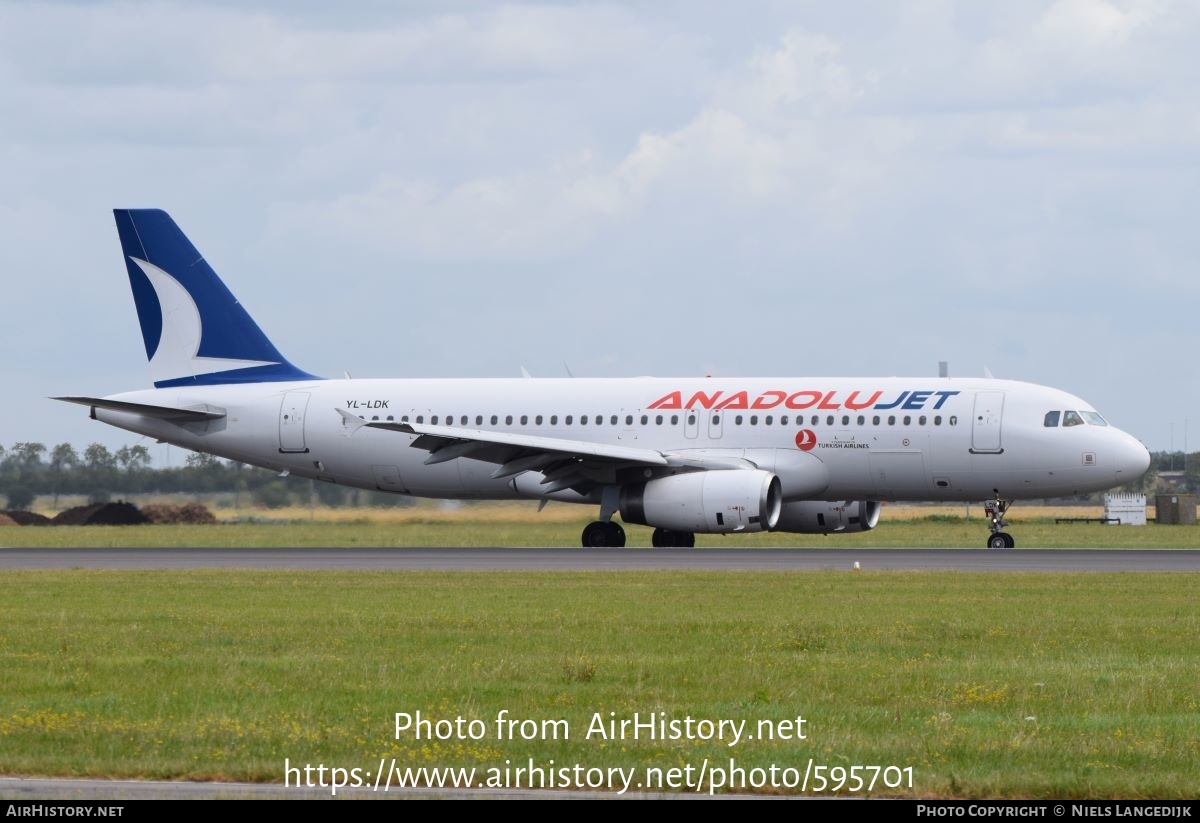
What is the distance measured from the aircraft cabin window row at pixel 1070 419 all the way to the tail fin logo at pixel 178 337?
63.2 ft

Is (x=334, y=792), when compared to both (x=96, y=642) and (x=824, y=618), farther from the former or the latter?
(x=824, y=618)

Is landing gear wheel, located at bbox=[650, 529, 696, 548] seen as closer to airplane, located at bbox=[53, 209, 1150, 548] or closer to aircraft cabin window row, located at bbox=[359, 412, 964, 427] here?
airplane, located at bbox=[53, 209, 1150, 548]

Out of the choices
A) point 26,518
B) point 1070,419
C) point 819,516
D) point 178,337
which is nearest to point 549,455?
point 819,516

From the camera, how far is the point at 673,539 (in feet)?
138

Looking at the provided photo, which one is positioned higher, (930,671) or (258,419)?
(258,419)

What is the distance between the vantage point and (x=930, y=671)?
54.7ft

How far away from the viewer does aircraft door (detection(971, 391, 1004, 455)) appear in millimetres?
40125

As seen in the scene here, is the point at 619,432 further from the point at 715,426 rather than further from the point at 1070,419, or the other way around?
the point at 1070,419

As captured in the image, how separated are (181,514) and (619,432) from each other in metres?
25.3

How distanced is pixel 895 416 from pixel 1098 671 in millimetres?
24073

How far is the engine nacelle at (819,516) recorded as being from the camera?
142 feet

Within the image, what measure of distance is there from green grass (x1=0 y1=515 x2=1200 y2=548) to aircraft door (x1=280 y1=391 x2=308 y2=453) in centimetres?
242

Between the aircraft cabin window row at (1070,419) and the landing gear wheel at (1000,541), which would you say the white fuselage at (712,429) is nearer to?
the aircraft cabin window row at (1070,419)

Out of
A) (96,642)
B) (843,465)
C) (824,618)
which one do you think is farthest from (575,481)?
(96,642)
